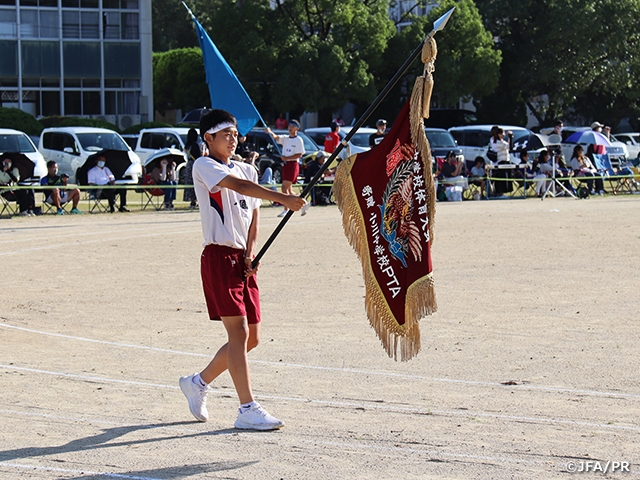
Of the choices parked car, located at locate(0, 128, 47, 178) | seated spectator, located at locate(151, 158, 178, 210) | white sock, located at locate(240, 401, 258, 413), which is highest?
parked car, located at locate(0, 128, 47, 178)

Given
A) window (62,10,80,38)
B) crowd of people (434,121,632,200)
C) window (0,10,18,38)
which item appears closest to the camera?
crowd of people (434,121,632,200)

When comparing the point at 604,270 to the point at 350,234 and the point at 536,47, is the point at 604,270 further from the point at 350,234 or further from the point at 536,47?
the point at 536,47

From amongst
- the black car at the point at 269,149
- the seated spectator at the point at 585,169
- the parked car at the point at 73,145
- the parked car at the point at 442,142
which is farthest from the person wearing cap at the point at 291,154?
the parked car at the point at 442,142

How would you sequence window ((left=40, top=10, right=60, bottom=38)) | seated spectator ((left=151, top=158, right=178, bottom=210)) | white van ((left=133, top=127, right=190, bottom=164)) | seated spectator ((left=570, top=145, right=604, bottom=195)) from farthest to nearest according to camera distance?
window ((left=40, top=10, right=60, bottom=38)) < white van ((left=133, top=127, right=190, bottom=164)) < seated spectator ((left=570, top=145, right=604, bottom=195)) < seated spectator ((left=151, top=158, right=178, bottom=210))

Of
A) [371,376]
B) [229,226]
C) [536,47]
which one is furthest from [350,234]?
[536,47]

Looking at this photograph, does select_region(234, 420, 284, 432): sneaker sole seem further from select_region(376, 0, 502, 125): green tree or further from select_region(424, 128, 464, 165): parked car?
select_region(376, 0, 502, 125): green tree

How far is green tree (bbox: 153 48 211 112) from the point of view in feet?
185

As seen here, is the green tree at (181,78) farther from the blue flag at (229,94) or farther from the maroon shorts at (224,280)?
the maroon shorts at (224,280)

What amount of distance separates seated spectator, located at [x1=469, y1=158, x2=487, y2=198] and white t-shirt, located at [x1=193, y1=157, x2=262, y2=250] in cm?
2152

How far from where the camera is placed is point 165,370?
333 inches

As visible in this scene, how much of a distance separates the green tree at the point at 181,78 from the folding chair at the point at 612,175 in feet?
93.3

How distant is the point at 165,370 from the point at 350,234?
227 cm

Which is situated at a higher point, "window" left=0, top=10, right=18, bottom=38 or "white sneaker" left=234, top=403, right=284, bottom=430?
"window" left=0, top=10, right=18, bottom=38

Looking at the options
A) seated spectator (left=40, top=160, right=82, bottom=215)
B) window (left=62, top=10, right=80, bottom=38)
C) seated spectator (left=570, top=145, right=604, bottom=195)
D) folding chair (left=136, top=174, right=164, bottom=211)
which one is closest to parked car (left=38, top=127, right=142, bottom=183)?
folding chair (left=136, top=174, right=164, bottom=211)
